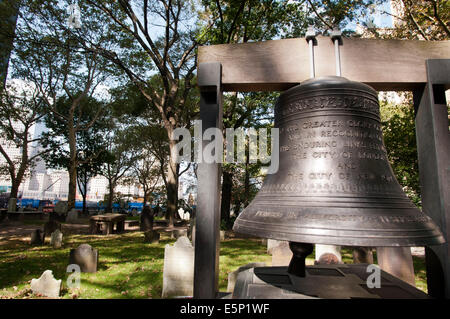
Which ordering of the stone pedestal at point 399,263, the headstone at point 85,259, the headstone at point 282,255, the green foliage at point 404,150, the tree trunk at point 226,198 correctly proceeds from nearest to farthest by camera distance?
the stone pedestal at point 399,263 → the headstone at point 282,255 → the headstone at point 85,259 → the green foliage at point 404,150 → the tree trunk at point 226,198

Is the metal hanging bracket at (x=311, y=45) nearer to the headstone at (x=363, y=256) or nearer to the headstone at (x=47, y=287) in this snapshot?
the headstone at (x=47, y=287)

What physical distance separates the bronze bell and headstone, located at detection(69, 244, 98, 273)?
584 centimetres

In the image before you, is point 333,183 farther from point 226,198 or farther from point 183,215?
point 183,215

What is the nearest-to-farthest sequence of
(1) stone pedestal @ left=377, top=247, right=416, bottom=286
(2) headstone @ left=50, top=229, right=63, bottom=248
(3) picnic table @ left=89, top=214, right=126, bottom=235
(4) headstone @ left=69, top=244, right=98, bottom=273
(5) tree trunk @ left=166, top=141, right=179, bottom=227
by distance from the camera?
(1) stone pedestal @ left=377, top=247, right=416, bottom=286, (4) headstone @ left=69, top=244, right=98, bottom=273, (2) headstone @ left=50, top=229, right=63, bottom=248, (3) picnic table @ left=89, top=214, right=126, bottom=235, (5) tree trunk @ left=166, top=141, right=179, bottom=227

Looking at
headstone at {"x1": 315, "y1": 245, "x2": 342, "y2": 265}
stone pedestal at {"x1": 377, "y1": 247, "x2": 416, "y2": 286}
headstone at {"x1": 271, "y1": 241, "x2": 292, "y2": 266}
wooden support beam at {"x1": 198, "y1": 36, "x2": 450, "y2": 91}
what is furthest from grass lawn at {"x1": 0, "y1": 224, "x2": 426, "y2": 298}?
wooden support beam at {"x1": 198, "y1": 36, "x2": 450, "y2": 91}

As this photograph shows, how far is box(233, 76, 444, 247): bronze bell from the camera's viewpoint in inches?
55.2

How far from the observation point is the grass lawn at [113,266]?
510cm

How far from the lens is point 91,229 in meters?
12.8

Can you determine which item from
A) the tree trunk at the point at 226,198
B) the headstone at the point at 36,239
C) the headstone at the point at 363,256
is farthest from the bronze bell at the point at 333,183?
Result: the tree trunk at the point at 226,198

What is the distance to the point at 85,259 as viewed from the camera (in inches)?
247

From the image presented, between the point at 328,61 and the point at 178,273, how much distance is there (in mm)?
4631

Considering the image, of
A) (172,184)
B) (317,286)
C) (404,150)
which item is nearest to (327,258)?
(317,286)

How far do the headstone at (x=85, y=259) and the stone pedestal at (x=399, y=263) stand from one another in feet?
21.1

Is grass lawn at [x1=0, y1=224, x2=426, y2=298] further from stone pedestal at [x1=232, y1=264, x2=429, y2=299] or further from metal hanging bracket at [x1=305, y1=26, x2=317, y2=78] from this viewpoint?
metal hanging bracket at [x1=305, y1=26, x2=317, y2=78]
